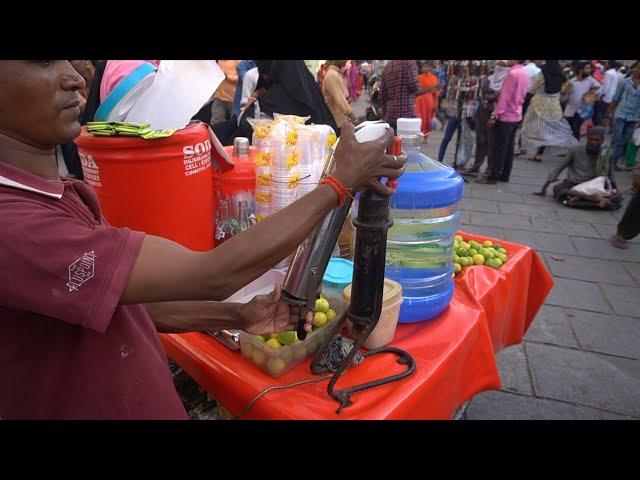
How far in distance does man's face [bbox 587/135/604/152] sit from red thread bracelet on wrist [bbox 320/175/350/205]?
7.51m

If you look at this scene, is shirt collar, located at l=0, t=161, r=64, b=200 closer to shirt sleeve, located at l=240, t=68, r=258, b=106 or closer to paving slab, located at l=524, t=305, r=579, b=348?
paving slab, located at l=524, t=305, r=579, b=348

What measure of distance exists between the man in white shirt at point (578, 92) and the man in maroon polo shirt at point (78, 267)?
11427mm

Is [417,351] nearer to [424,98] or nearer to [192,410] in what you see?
[192,410]

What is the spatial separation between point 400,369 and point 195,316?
0.75m

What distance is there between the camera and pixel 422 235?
1.96 m

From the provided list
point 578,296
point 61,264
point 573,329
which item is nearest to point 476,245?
point 573,329

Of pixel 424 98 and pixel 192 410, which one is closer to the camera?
pixel 192 410

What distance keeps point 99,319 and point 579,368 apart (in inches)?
141

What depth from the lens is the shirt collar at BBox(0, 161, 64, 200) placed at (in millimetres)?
889

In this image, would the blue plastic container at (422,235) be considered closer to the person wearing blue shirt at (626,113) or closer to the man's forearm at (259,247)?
the man's forearm at (259,247)

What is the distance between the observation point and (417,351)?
163 cm

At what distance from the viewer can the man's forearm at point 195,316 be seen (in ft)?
4.81

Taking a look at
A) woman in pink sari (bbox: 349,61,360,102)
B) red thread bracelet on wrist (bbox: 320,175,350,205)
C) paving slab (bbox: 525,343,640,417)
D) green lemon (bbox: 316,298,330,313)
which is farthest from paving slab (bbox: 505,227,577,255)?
woman in pink sari (bbox: 349,61,360,102)
